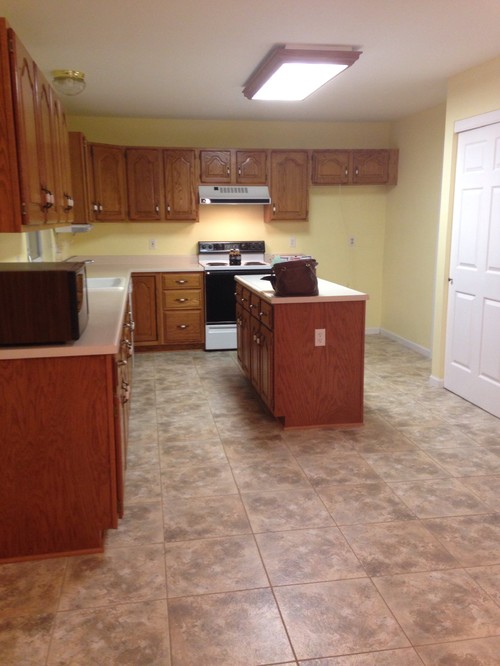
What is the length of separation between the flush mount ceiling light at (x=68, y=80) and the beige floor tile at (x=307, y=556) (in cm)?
327

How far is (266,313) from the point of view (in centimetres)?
380

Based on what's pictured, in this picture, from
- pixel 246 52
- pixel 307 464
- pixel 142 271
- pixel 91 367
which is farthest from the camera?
pixel 142 271

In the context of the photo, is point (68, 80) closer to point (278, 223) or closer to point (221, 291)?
point (221, 291)

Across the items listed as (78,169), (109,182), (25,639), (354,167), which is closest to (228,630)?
(25,639)

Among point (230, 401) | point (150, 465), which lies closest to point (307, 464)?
point (150, 465)

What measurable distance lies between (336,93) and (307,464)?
312 centimetres

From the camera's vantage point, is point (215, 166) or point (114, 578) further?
point (215, 166)

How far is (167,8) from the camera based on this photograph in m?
2.80

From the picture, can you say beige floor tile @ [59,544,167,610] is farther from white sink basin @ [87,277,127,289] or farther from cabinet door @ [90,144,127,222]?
cabinet door @ [90,144,127,222]

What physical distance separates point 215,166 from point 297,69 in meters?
2.32

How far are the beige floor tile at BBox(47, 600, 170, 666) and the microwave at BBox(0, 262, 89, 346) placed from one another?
101 cm

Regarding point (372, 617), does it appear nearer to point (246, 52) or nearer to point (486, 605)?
point (486, 605)

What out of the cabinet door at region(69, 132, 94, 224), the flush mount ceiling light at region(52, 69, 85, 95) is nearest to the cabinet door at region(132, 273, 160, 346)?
the cabinet door at region(69, 132, 94, 224)

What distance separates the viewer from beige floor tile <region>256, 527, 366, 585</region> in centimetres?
222
